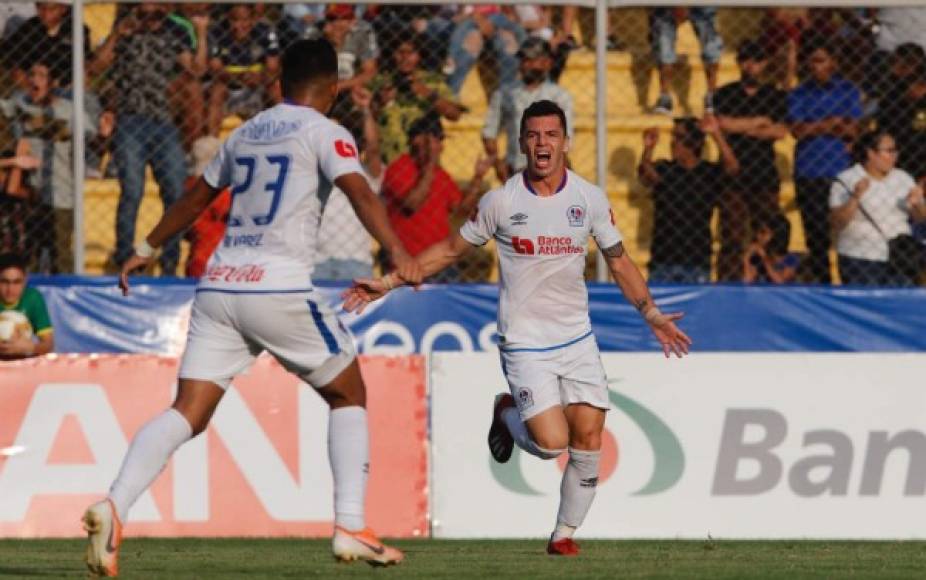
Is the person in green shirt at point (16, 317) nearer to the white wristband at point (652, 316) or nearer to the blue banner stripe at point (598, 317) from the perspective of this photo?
the blue banner stripe at point (598, 317)

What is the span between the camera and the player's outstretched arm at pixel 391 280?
7961mm

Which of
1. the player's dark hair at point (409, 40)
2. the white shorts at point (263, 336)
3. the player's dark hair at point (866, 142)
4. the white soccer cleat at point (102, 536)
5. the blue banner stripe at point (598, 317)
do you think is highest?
the white shorts at point (263, 336)

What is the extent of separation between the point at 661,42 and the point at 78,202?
16.8 feet

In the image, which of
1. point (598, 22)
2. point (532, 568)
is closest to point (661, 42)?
point (598, 22)

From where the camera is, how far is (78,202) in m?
13.8

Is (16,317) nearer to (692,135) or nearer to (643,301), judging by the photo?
(692,135)

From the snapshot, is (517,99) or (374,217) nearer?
(374,217)

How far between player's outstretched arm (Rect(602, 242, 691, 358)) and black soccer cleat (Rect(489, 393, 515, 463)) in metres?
0.98

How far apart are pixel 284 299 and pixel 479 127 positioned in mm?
7992

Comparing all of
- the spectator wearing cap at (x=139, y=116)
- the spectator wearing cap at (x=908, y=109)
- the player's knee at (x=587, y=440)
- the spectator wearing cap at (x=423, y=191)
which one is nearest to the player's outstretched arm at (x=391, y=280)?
the player's knee at (x=587, y=440)

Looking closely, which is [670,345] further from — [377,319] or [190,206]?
[377,319]

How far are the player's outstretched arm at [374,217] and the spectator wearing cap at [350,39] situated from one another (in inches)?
300

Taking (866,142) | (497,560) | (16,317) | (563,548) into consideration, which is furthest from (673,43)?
(497,560)

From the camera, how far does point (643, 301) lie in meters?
9.68
